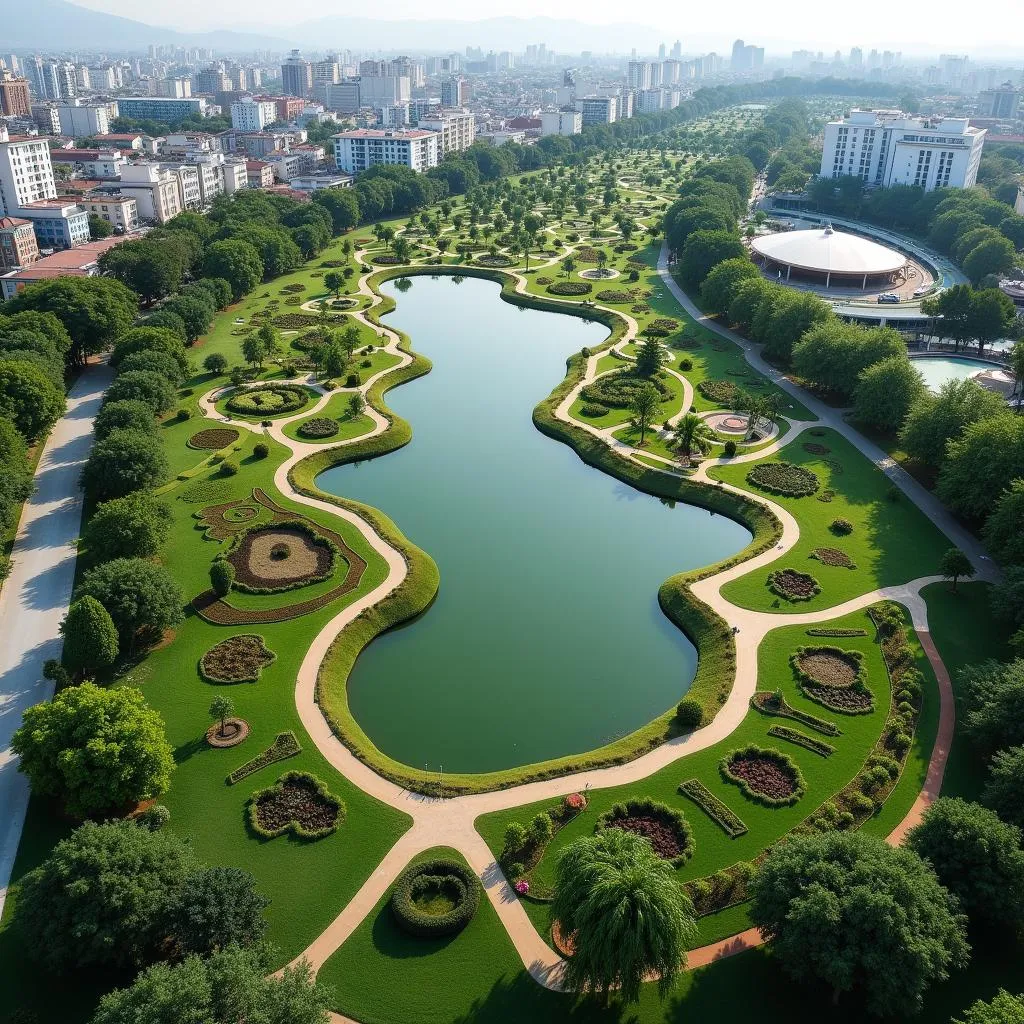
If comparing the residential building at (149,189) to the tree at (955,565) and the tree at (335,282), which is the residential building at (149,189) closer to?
the tree at (335,282)

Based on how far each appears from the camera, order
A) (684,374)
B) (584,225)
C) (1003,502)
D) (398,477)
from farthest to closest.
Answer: (584,225)
(684,374)
(398,477)
(1003,502)

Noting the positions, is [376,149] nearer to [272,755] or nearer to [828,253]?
[828,253]

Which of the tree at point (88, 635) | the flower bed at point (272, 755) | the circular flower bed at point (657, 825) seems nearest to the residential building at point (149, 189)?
the tree at point (88, 635)

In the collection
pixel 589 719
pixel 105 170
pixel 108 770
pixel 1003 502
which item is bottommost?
pixel 589 719

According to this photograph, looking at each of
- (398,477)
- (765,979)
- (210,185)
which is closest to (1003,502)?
(765,979)

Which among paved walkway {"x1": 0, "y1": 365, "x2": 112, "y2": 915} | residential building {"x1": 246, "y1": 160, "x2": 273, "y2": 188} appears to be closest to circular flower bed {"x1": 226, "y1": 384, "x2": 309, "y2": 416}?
paved walkway {"x1": 0, "y1": 365, "x2": 112, "y2": 915}

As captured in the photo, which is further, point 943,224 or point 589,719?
point 943,224

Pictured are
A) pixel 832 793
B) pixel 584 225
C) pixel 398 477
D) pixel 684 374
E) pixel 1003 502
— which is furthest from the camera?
pixel 584 225

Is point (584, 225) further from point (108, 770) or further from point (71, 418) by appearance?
point (108, 770)
